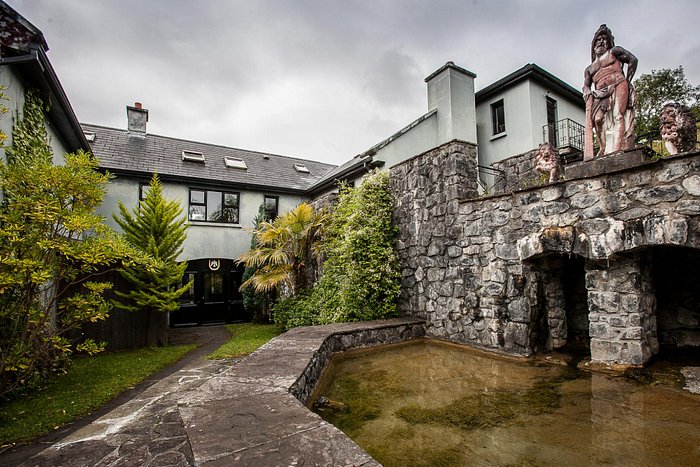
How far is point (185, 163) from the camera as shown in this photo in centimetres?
1230

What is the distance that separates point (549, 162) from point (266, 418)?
533 centimetres

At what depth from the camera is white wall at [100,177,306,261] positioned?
1059cm

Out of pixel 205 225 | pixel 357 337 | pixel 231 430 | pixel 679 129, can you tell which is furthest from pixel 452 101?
pixel 231 430

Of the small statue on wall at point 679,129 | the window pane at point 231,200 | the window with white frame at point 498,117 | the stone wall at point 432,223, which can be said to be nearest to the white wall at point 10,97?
the stone wall at point 432,223

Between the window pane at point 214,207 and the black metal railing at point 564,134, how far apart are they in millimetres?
11673

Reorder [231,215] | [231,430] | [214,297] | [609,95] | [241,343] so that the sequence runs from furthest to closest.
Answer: [231,215]
[214,297]
[241,343]
[609,95]
[231,430]

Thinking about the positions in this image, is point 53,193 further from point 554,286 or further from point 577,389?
point 554,286

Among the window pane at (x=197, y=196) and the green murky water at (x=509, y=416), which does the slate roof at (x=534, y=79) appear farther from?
the window pane at (x=197, y=196)

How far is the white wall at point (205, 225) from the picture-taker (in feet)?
34.8

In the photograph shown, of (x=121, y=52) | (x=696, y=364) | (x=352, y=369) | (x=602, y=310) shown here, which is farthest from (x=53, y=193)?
(x=696, y=364)

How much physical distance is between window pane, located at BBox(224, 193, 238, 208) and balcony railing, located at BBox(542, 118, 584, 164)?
11.0 meters

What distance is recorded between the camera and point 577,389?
140 inches

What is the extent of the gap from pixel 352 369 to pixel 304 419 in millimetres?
2636

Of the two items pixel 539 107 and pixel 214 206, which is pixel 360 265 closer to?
pixel 214 206
